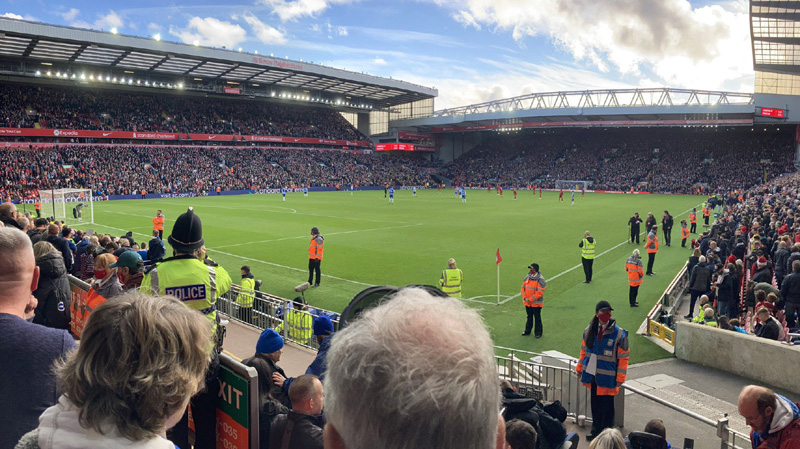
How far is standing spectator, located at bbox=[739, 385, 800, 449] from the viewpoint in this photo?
13.2ft

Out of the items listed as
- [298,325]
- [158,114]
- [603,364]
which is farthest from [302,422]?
[158,114]

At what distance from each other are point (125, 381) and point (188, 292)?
3.11 metres

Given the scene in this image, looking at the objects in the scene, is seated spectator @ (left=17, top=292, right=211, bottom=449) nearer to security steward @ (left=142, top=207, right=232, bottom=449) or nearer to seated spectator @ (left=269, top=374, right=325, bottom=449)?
seated spectator @ (left=269, top=374, right=325, bottom=449)

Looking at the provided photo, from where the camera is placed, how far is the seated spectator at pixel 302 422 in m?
3.04

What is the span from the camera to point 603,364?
6.86m

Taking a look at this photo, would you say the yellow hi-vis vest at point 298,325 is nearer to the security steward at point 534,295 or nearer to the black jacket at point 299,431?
the security steward at point 534,295

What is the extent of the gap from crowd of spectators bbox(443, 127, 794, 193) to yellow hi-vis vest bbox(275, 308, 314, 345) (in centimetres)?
6507

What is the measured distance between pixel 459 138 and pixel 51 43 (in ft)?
216

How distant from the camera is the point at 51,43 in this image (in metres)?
47.3

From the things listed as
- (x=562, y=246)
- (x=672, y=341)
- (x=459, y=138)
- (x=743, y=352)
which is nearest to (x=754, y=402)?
(x=743, y=352)

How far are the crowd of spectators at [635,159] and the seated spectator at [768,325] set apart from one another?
60.7m

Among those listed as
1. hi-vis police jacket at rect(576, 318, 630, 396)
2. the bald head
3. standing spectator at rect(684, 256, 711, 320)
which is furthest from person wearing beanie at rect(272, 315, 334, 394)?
standing spectator at rect(684, 256, 711, 320)

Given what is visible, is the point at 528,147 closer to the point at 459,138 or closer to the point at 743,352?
the point at 459,138

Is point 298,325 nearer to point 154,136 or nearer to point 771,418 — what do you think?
point 771,418
